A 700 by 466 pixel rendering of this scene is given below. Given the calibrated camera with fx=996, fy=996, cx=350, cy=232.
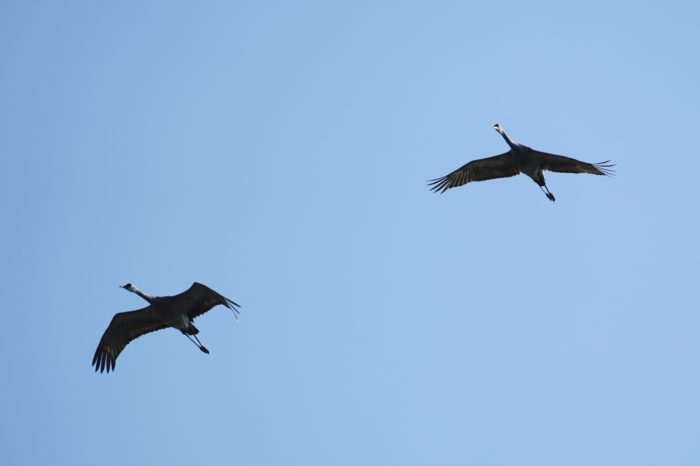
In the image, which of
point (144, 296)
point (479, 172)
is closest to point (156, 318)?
point (144, 296)

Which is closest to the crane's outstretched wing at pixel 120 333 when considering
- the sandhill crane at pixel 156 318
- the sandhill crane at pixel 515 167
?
the sandhill crane at pixel 156 318

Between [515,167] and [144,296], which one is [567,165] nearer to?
[515,167]

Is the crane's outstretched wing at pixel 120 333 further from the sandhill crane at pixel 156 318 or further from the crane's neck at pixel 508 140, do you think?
the crane's neck at pixel 508 140

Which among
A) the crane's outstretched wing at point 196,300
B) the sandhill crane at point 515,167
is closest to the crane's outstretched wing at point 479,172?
the sandhill crane at point 515,167

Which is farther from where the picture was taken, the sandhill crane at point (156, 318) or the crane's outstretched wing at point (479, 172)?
the crane's outstretched wing at point (479, 172)

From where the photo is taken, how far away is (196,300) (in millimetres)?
26344

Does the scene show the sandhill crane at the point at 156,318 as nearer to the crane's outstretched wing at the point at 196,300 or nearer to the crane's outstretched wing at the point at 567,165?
the crane's outstretched wing at the point at 196,300

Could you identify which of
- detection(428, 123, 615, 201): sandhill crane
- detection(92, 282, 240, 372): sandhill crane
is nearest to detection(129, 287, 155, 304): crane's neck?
detection(92, 282, 240, 372): sandhill crane

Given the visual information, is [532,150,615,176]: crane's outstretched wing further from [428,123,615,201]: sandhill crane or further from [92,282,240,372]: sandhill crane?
[92,282,240,372]: sandhill crane

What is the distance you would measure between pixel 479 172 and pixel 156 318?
1095cm

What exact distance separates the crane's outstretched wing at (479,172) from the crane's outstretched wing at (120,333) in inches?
385

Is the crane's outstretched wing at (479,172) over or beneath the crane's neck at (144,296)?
over

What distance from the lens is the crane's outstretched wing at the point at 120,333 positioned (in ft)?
90.7

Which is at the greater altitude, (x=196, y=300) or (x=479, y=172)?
(x=479, y=172)
